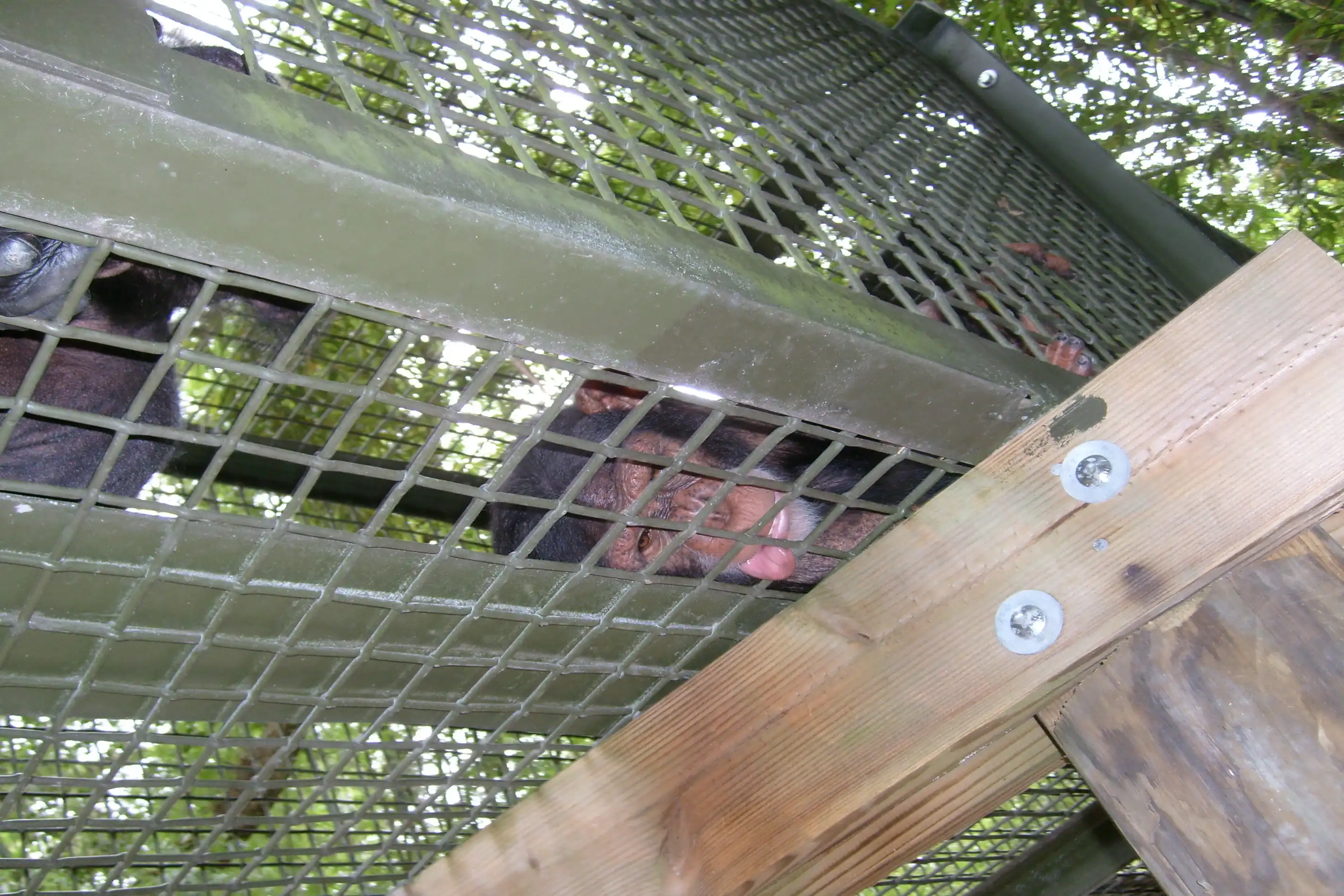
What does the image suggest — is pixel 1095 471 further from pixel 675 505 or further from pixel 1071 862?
pixel 1071 862

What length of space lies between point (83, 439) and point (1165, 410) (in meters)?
1.80

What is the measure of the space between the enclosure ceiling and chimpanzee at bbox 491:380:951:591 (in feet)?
1.71

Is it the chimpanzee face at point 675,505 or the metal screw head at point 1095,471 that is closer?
the metal screw head at point 1095,471

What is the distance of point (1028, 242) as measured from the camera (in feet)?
7.66

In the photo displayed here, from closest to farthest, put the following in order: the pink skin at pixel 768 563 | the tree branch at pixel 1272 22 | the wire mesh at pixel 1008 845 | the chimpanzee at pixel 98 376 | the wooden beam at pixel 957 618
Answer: the wooden beam at pixel 957 618 < the pink skin at pixel 768 563 < the chimpanzee at pixel 98 376 < the wire mesh at pixel 1008 845 < the tree branch at pixel 1272 22

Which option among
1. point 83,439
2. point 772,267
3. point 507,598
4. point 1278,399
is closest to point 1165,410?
point 1278,399

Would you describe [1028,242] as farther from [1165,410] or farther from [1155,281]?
[1165,410]

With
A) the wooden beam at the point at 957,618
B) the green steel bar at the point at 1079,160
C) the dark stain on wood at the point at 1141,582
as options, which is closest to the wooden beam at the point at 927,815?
the wooden beam at the point at 957,618

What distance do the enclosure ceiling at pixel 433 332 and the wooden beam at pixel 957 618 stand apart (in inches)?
7.3

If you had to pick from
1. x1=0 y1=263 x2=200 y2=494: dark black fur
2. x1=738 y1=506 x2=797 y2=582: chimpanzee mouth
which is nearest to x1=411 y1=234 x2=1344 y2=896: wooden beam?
x1=738 y1=506 x2=797 y2=582: chimpanzee mouth

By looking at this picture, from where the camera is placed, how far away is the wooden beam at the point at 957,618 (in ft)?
3.51

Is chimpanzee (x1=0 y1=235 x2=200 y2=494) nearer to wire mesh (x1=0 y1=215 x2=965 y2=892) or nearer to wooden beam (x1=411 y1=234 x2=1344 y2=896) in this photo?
wire mesh (x1=0 y1=215 x2=965 y2=892)

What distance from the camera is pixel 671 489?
101 inches

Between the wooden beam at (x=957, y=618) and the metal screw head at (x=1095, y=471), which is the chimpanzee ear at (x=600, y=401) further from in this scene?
the metal screw head at (x=1095, y=471)
